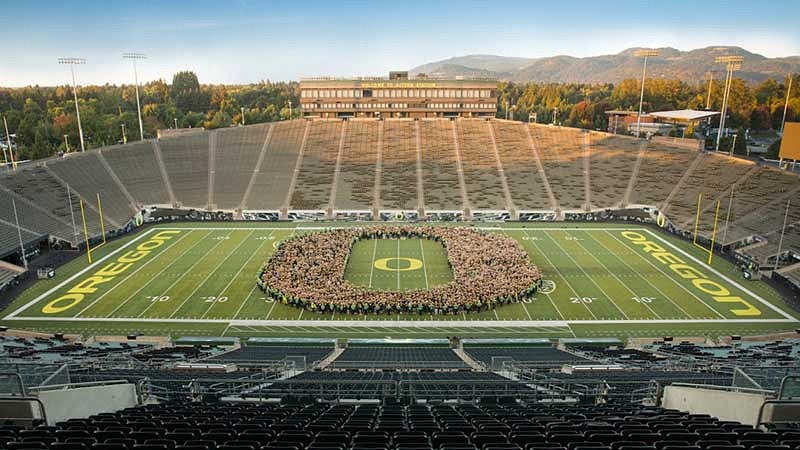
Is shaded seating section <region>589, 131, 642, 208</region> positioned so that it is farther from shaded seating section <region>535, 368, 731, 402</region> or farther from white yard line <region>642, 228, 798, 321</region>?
shaded seating section <region>535, 368, 731, 402</region>

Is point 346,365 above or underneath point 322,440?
underneath

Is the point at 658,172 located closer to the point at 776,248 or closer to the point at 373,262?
the point at 776,248

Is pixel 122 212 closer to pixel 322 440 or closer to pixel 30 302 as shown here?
pixel 30 302

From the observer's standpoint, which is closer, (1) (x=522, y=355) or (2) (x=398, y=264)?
(1) (x=522, y=355)

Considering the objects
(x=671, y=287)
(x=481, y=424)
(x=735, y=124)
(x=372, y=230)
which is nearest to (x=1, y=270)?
(x=372, y=230)

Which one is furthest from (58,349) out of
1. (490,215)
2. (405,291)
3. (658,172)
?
(658,172)

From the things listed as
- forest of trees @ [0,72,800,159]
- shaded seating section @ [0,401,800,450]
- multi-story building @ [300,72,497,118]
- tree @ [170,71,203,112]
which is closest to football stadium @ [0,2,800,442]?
shaded seating section @ [0,401,800,450]
